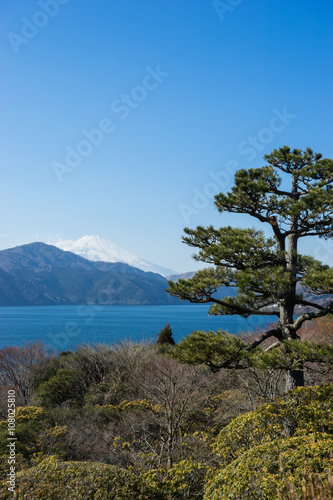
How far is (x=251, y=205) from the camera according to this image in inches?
313

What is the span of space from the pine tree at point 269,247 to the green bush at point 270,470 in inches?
88.5

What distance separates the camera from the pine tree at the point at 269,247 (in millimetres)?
6922

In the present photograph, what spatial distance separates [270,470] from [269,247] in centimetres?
462

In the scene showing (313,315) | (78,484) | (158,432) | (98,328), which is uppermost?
(313,315)

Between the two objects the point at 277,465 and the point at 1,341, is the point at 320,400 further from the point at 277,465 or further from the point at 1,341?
the point at 1,341

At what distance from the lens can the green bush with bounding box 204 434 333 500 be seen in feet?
13.4

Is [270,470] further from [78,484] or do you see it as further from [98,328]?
[98,328]

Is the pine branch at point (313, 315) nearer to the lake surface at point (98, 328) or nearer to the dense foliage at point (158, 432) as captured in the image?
the dense foliage at point (158, 432)

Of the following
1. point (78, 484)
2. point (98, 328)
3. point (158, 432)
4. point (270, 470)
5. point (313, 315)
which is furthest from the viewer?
point (98, 328)

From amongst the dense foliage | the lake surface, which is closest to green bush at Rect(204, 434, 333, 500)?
the dense foliage

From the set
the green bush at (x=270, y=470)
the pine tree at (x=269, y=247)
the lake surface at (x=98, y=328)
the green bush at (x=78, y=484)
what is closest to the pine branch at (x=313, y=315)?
the pine tree at (x=269, y=247)

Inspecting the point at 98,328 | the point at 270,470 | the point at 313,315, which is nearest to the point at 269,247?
the point at 313,315

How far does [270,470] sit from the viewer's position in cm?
440

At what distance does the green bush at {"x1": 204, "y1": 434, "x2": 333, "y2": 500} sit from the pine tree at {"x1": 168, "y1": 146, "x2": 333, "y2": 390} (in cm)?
225
